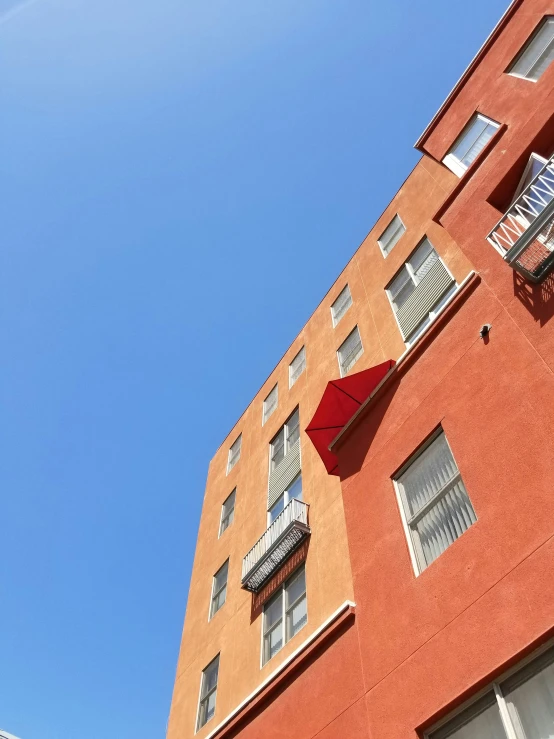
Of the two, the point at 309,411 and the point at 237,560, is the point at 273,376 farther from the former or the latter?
the point at 237,560

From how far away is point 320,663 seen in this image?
30.5ft

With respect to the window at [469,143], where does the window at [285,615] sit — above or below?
below

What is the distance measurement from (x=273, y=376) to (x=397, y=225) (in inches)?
325

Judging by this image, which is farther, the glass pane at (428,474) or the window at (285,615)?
the window at (285,615)

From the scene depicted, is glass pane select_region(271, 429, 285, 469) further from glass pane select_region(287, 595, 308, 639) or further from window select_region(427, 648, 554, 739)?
window select_region(427, 648, 554, 739)

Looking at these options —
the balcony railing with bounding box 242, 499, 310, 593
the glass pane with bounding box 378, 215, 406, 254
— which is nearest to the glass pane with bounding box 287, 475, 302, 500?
the balcony railing with bounding box 242, 499, 310, 593

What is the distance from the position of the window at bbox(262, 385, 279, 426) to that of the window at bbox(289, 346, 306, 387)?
37.4 inches

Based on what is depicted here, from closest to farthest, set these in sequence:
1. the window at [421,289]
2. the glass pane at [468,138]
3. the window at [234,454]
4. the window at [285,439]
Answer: the glass pane at [468,138] < the window at [421,289] < the window at [285,439] < the window at [234,454]

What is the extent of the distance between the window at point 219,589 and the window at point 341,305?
9630mm

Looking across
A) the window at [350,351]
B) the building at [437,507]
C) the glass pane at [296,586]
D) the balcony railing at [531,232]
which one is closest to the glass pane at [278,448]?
the building at [437,507]

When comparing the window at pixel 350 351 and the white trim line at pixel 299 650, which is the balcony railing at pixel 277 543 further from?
the window at pixel 350 351

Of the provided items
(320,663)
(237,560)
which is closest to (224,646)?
(237,560)

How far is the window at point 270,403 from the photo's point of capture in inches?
863

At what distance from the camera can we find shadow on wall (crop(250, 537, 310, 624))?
13664mm
